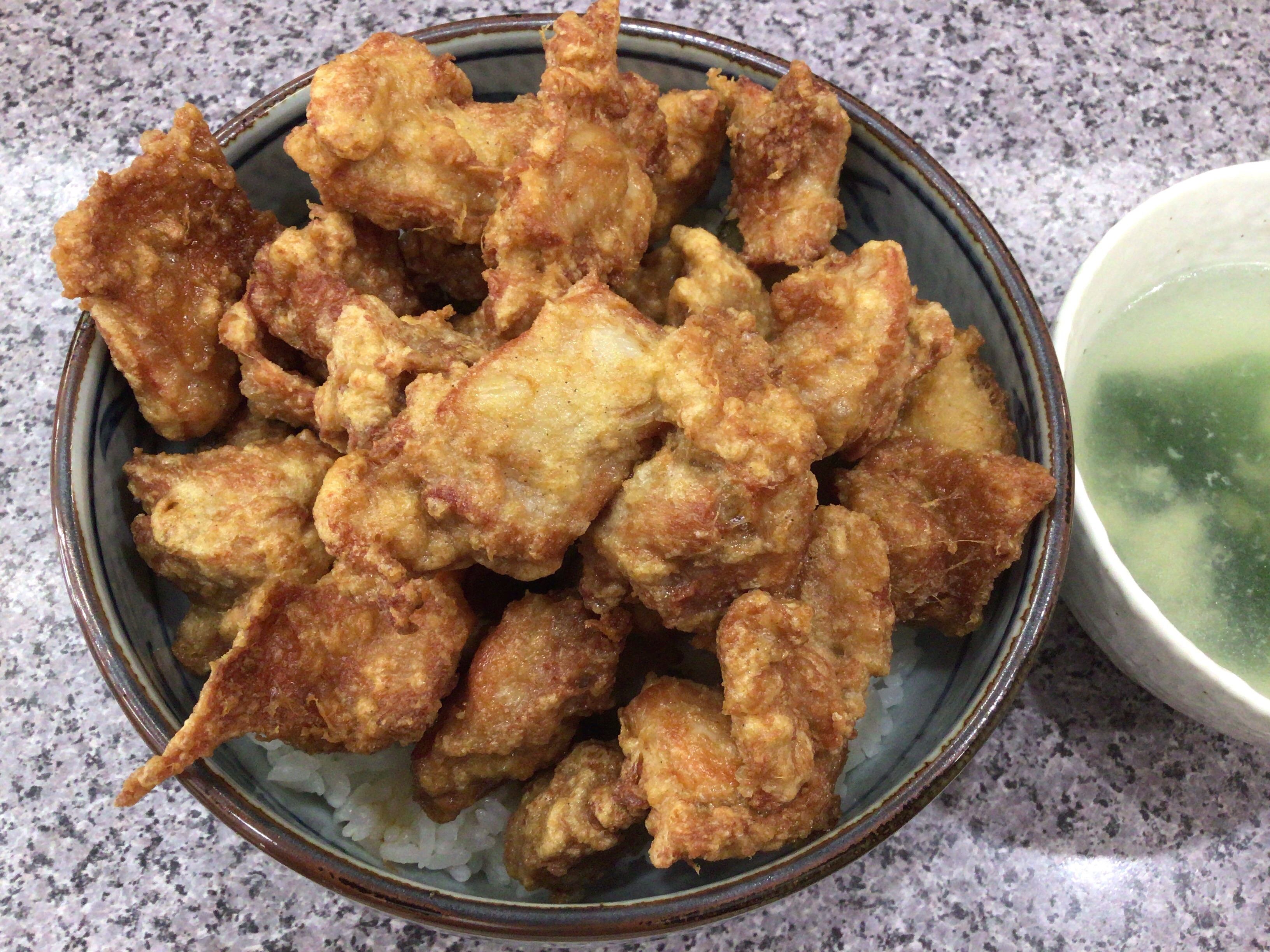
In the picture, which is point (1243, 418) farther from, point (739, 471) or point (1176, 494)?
point (739, 471)

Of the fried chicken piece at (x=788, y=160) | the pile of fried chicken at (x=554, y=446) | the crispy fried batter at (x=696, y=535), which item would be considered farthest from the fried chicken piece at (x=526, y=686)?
the fried chicken piece at (x=788, y=160)

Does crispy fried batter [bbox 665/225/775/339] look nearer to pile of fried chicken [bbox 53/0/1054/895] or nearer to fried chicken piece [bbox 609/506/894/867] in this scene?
pile of fried chicken [bbox 53/0/1054/895]

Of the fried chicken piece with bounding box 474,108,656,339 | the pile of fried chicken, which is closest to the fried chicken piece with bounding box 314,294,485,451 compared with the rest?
the pile of fried chicken

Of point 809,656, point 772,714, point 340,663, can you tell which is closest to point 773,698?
point 772,714

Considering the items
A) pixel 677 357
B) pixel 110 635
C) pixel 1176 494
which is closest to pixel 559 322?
pixel 677 357

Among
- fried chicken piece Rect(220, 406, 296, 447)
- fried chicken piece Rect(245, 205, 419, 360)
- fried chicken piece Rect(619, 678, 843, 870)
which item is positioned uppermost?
fried chicken piece Rect(245, 205, 419, 360)

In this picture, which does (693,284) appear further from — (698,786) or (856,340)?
(698,786)
